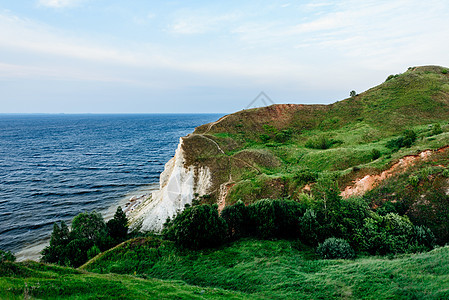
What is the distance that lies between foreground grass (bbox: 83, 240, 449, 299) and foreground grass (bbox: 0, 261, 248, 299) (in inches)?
120

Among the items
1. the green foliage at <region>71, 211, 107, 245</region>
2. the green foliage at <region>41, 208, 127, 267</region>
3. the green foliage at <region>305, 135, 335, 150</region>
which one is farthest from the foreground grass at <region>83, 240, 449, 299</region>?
the green foliage at <region>305, 135, 335, 150</region>

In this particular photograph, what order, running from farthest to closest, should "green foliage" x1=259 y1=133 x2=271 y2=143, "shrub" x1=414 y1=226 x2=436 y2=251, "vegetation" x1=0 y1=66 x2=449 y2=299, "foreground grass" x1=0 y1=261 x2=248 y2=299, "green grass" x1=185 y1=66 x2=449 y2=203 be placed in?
"green foliage" x1=259 y1=133 x2=271 y2=143, "green grass" x1=185 y1=66 x2=449 y2=203, "shrub" x1=414 y1=226 x2=436 y2=251, "vegetation" x1=0 y1=66 x2=449 y2=299, "foreground grass" x1=0 y1=261 x2=248 y2=299

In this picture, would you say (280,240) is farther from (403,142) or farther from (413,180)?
(403,142)

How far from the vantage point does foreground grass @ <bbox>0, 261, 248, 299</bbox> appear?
10.0 meters

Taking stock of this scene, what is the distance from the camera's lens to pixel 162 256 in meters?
20.5

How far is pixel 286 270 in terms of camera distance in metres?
16.2

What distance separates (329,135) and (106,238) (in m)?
48.8

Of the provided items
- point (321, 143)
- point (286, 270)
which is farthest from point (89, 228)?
point (321, 143)

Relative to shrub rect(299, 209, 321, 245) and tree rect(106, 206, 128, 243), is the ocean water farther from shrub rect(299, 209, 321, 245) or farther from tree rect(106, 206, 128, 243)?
shrub rect(299, 209, 321, 245)

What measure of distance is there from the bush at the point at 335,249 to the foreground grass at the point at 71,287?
9744mm

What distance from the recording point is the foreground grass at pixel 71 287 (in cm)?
1002

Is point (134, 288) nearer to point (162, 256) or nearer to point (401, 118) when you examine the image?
point (162, 256)

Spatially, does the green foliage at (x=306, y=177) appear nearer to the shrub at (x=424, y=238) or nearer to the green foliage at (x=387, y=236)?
the green foliage at (x=387, y=236)

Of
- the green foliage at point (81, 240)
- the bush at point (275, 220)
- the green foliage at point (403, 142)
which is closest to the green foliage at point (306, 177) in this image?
the bush at point (275, 220)
